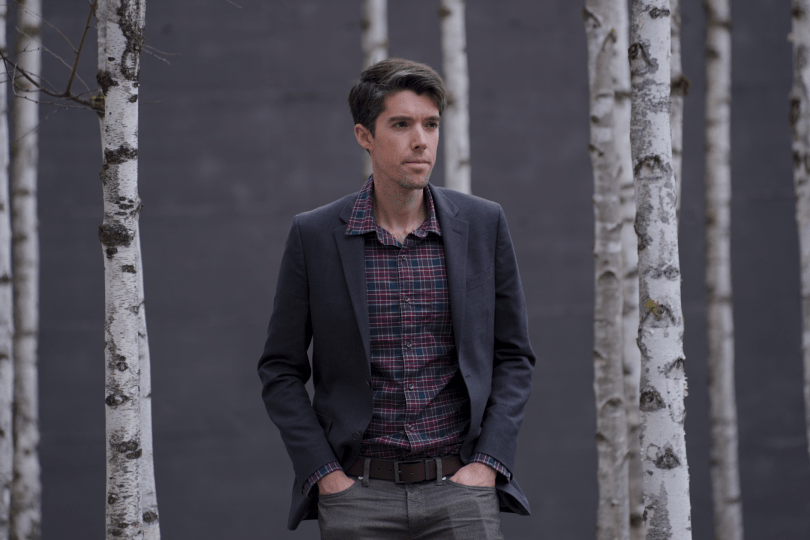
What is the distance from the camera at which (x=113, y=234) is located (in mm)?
2812

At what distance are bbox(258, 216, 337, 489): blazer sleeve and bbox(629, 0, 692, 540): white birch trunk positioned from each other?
51.5 inches

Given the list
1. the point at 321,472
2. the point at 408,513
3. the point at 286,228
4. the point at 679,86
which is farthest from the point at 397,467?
the point at 286,228

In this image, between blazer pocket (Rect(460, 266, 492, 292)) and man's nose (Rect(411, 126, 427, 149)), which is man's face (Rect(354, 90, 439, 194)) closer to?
man's nose (Rect(411, 126, 427, 149))

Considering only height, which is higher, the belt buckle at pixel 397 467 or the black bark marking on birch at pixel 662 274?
the black bark marking on birch at pixel 662 274

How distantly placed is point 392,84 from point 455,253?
1.94 ft

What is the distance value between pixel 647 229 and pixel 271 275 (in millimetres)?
4217

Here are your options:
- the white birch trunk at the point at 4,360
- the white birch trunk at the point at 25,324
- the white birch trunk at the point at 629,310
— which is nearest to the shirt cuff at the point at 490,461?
the white birch trunk at the point at 629,310

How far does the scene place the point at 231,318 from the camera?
640cm

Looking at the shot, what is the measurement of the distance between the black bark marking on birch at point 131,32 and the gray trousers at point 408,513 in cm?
182

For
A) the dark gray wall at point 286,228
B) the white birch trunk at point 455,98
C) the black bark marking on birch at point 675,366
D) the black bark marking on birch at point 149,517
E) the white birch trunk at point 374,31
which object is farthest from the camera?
the dark gray wall at point 286,228

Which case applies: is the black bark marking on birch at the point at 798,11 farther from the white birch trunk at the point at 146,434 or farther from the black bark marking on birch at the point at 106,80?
the white birch trunk at the point at 146,434

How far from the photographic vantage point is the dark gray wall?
20.8ft

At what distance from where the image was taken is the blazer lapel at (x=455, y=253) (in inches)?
92.1

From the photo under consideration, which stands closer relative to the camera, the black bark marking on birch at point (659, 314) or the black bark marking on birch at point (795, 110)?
the black bark marking on birch at point (659, 314)
